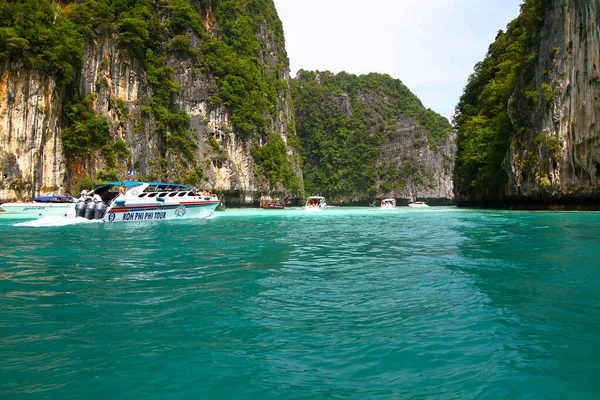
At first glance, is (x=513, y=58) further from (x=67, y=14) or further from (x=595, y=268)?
(x=67, y=14)

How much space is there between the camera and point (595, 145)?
27312 millimetres

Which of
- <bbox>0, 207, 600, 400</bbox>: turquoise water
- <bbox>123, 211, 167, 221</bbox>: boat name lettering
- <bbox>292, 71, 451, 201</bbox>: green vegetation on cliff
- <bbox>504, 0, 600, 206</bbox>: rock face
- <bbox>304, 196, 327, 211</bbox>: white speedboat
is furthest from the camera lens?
<bbox>292, 71, 451, 201</bbox>: green vegetation on cliff

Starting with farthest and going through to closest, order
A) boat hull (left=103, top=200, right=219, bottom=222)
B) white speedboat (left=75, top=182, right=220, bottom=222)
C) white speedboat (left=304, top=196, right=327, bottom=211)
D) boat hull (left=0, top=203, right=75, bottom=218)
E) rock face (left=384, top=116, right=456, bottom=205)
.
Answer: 1. rock face (left=384, top=116, right=456, bottom=205)
2. white speedboat (left=304, top=196, right=327, bottom=211)
3. boat hull (left=0, top=203, right=75, bottom=218)
4. boat hull (left=103, top=200, right=219, bottom=222)
5. white speedboat (left=75, top=182, right=220, bottom=222)

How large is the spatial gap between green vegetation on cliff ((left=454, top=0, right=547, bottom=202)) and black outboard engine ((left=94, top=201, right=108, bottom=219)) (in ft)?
104

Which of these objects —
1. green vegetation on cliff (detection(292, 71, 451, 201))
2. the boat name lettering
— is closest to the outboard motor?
the boat name lettering

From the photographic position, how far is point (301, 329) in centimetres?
418

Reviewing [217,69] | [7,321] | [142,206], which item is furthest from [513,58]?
[7,321]

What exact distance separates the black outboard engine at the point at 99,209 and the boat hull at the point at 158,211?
0.25 metres

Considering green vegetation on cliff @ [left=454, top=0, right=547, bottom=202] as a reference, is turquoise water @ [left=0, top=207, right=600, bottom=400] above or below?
below

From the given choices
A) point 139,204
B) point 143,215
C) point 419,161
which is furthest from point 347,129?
point 139,204

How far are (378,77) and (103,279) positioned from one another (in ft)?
460

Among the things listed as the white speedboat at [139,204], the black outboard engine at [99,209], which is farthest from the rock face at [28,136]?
the black outboard engine at [99,209]

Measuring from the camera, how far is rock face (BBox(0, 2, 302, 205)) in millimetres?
31906

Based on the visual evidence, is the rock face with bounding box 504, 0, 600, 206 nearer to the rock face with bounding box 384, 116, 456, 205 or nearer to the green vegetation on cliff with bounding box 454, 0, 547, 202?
the green vegetation on cliff with bounding box 454, 0, 547, 202
